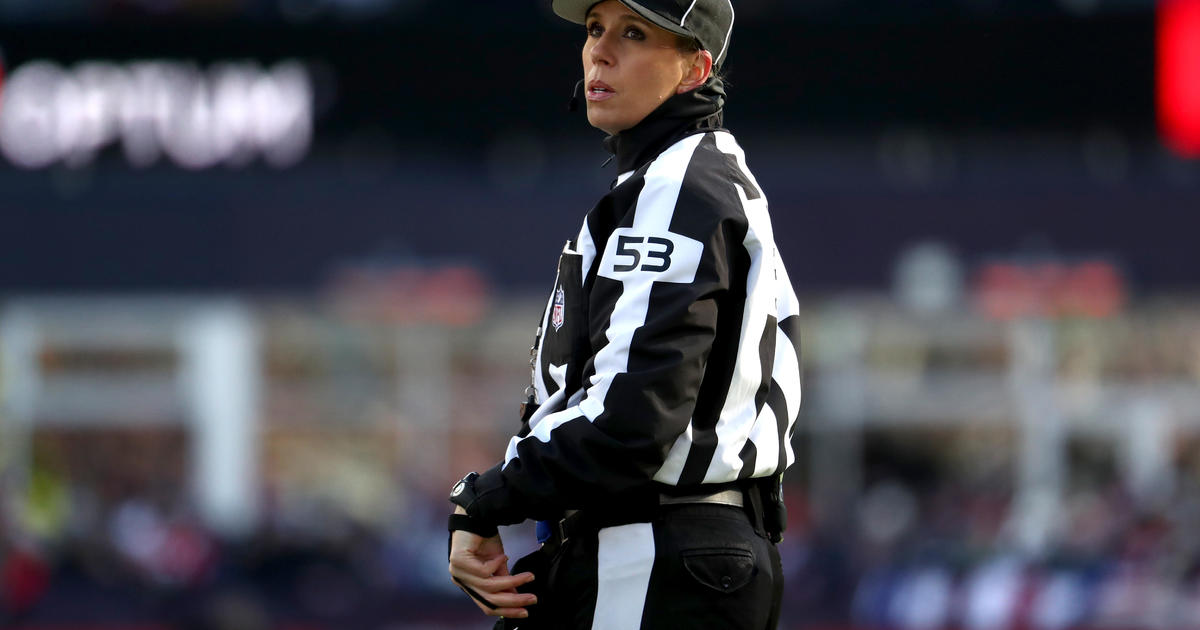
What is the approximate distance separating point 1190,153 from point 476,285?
19.5ft

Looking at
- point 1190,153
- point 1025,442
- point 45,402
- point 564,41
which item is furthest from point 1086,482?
point 45,402

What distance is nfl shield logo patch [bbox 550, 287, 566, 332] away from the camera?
3.30 m

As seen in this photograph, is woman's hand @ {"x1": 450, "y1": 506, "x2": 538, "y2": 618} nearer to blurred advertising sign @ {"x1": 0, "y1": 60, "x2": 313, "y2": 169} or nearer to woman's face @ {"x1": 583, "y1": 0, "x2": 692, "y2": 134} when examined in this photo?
woman's face @ {"x1": 583, "y1": 0, "x2": 692, "y2": 134}

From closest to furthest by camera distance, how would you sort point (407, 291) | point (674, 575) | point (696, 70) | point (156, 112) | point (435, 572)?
point (674, 575)
point (696, 70)
point (435, 572)
point (156, 112)
point (407, 291)

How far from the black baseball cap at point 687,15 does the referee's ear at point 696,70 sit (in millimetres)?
18

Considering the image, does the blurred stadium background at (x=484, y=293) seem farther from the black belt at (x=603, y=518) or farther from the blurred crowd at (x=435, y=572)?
the black belt at (x=603, y=518)

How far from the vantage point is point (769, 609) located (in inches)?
127

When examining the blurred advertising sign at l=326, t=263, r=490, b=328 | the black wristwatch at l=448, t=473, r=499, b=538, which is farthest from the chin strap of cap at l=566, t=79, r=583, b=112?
the blurred advertising sign at l=326, t=263, r=490, b=328

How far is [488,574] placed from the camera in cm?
320

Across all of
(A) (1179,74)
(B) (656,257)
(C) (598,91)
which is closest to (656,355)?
(B) (656,257)

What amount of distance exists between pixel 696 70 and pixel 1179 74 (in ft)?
36.6

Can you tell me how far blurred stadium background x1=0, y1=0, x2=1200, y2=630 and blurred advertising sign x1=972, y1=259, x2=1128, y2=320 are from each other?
0.03m

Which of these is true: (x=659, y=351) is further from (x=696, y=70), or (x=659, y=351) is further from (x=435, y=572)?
(x=435, y=572)

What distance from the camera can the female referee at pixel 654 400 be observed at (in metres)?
3.07
